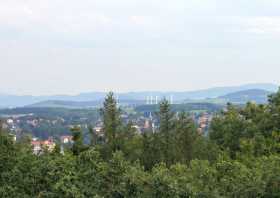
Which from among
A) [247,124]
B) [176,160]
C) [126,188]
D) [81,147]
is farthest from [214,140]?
[126,188]

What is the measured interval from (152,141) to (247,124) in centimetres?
1059

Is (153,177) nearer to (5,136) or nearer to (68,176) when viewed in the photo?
(68,176)

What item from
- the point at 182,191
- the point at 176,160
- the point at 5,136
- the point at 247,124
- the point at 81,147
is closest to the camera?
the point at 182,191

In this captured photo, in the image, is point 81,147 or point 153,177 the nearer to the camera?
point 153,177

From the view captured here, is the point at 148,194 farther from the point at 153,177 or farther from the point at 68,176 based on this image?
the point at 68,176

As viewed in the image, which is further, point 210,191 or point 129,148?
point 129,148

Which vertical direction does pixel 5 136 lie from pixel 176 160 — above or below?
above

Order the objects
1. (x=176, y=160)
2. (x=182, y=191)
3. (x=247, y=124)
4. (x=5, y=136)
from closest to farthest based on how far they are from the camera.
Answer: (x=182, y=191) < (x=5, y=136) < (x=176, y=160) < (x=247, y=124)

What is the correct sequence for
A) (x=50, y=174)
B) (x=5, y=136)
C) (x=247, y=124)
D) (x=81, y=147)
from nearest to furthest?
(x=50, y=174)
(x=5, y=136)
(x=81, y=147)
(x=247, y=124)

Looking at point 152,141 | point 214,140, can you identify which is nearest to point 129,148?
point 152,141

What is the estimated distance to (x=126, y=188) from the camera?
2247 cm

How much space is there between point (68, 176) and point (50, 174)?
83cm

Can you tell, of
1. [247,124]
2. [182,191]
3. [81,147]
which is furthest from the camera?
[247,124]

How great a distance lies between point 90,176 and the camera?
23.8 m
